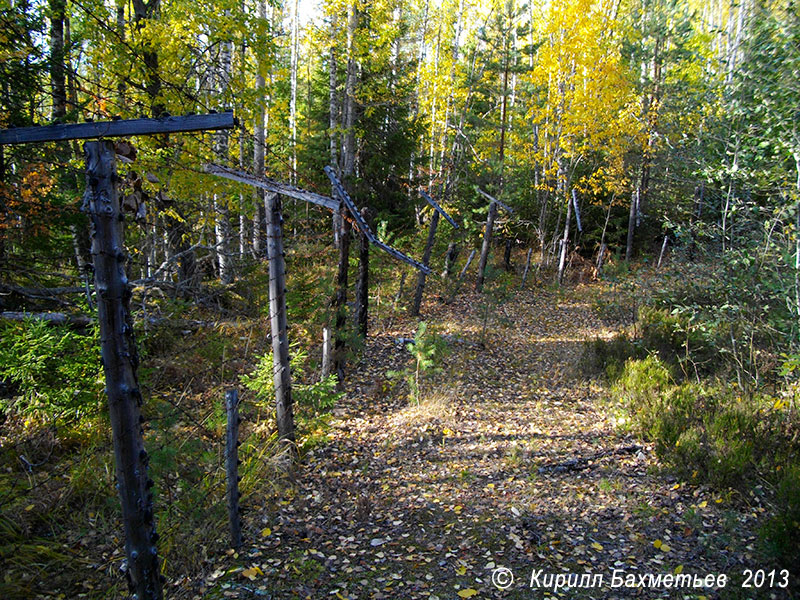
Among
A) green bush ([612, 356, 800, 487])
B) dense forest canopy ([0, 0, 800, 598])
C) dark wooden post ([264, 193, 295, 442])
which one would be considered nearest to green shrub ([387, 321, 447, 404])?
dense forest canopy ([0, 0, 800, 598])

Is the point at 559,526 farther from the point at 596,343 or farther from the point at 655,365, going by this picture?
the point at 596,343

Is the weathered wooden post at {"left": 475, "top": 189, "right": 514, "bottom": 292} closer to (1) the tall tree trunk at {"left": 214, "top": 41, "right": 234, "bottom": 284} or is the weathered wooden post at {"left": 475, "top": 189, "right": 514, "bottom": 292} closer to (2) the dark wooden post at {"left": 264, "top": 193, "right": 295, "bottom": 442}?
(1) the tall tree trunk at {"left": 214, "top": 41, "right": 234, "bottom": 284}

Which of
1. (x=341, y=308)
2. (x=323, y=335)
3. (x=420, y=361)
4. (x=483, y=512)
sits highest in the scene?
(x=341, y=308)

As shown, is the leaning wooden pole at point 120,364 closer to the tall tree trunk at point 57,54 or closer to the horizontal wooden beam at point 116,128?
the horizontal wooden beam at point 116,128

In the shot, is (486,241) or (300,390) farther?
(486,241)

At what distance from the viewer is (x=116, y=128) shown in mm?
2805

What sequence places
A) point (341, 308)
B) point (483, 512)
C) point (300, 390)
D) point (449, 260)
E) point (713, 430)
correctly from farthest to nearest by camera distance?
point (449, 260) < point (341, 308) < point (300, 390) < point (713, 430) < point (483, 512)

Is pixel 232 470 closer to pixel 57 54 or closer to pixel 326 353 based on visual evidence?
pixel 326 353

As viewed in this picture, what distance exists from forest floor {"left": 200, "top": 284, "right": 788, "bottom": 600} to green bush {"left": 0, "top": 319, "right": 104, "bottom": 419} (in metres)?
2.66

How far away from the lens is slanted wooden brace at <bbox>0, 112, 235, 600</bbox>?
278cm

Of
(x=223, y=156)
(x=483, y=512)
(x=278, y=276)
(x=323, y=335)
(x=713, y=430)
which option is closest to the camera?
(x=483, y=512)

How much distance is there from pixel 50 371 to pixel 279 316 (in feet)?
9.31

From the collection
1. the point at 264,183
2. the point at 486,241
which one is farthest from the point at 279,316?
the point at 486,241

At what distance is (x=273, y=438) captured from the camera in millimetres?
5918
